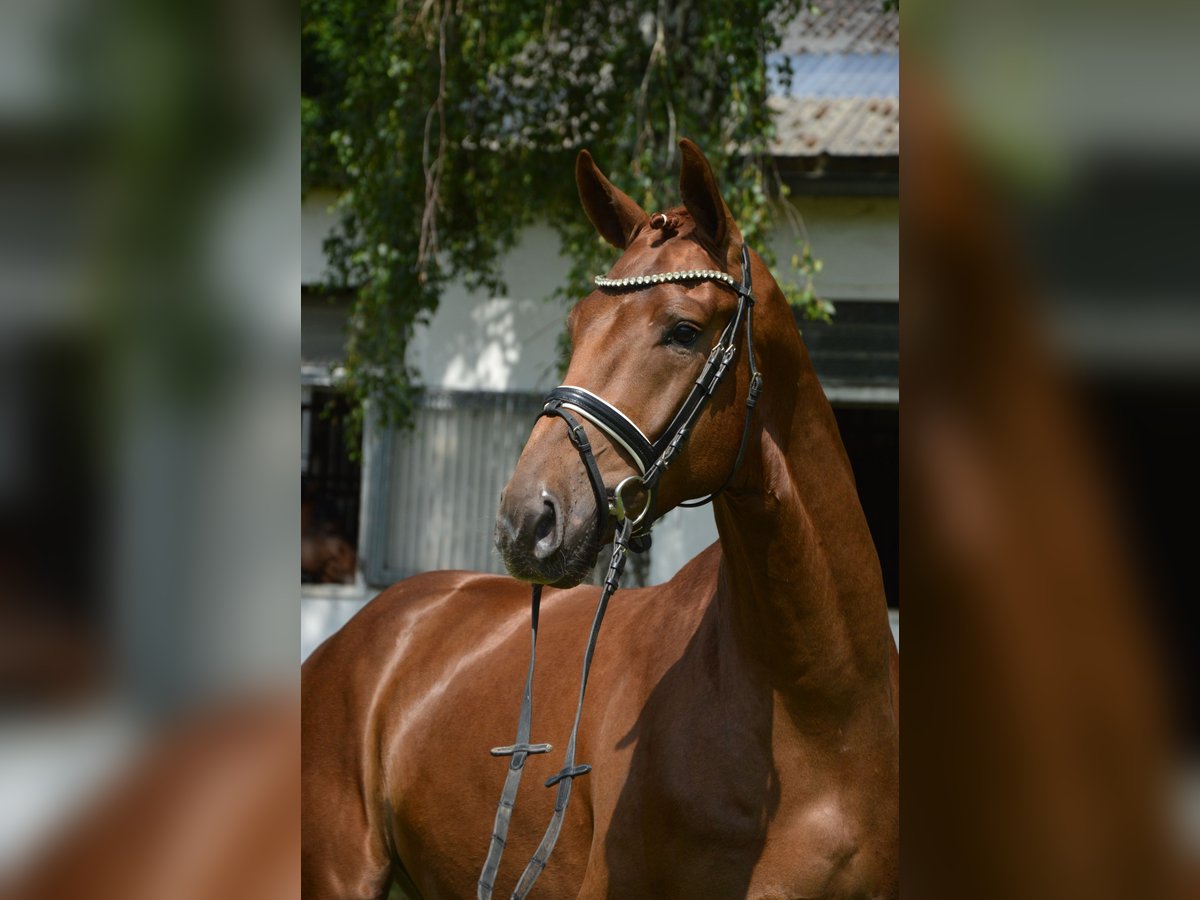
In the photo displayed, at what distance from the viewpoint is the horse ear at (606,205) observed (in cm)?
225

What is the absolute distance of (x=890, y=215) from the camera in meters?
7.48

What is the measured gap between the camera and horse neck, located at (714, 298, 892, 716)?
204cm

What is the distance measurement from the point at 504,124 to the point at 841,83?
131 inches

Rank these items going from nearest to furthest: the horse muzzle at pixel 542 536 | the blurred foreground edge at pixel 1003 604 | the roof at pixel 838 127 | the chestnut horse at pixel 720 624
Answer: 1. the blurred foreground edge at pixel 1003 604
2. the horse muzzle at pixel 542 536
3. the chestnut horse at pixel 720 624
4. the roof at pixel 838 127

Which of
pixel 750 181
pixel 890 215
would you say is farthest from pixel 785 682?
pixel 890 215

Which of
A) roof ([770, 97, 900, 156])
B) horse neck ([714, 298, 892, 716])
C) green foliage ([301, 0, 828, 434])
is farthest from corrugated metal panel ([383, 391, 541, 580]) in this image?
horse neck ([714, 298, 892, 716])

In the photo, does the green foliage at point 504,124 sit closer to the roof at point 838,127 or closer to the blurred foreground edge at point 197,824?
the roof at point 838,127

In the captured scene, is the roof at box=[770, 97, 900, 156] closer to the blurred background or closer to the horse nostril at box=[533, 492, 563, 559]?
the horse nostril at box=[533, 492, 563, 559]

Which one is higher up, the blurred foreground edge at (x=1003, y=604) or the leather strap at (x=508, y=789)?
the blurred foreground edge at (x=1003, y=604)

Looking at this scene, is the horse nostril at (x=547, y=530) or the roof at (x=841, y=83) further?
the roof at (x=841, y=83)

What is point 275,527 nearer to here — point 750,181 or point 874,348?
point 750,181

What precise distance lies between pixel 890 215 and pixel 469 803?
5666 millimetres

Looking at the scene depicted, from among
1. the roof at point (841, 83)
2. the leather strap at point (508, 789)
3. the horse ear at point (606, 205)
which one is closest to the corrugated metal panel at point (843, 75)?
the roof at point (841, 83)

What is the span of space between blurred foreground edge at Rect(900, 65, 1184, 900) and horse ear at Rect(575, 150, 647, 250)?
5.62 feet
